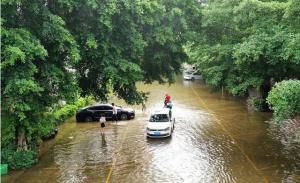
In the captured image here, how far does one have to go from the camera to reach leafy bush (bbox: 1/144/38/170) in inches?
463

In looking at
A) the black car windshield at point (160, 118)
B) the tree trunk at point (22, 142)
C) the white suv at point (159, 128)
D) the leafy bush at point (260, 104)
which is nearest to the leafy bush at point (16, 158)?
the tree trunk at point (22, 142)

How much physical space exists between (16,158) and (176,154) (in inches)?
277

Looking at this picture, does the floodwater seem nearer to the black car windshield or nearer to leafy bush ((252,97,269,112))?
the black car windshield

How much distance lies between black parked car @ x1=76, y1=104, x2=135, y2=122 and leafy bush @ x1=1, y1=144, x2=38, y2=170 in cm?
731

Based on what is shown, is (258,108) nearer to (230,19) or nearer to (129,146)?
(230,19)

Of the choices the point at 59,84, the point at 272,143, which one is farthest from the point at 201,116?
the point at 59,84

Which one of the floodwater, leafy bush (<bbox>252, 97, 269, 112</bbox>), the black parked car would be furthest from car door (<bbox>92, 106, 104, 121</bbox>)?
leafy bush (<bbox>252, 97, 269, 112</bbox>)

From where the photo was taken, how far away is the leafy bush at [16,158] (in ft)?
38.6

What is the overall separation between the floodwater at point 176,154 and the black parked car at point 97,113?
0.60 meters

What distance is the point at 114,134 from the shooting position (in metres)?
16.7

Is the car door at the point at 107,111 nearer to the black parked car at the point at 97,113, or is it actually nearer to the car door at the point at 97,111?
the black parked car at the point at 97,113

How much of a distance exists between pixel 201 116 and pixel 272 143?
679 cm

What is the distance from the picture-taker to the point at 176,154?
43.4 ft

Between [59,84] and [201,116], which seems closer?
[59,84]
